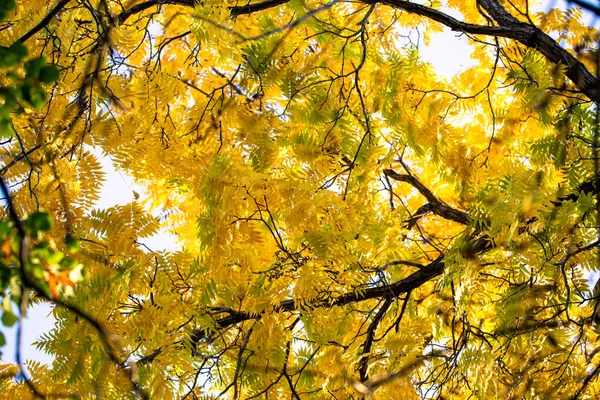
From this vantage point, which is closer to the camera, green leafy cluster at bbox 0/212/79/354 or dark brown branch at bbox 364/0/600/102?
green leafy cluster at bbox 0/212/79/354

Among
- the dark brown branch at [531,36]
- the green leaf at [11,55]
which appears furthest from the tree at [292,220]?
the green leaf at [11,55]

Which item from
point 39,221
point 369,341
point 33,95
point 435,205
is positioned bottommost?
point 39,221

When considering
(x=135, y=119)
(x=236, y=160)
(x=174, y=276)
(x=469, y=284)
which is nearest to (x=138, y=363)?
(x=174, y=276)

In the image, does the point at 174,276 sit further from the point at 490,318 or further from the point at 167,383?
the point at 490,318

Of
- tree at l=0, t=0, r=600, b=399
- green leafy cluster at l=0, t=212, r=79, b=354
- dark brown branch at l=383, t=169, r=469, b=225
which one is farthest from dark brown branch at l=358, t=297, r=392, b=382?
green leafy cluster at l=0, t=212, r=79, b=354

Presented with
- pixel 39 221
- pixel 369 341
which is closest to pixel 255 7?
pixel 369 341

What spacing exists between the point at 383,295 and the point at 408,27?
189cm

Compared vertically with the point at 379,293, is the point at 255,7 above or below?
above

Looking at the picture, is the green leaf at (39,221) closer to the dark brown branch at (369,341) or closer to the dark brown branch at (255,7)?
the dark brown branch at (255,7)

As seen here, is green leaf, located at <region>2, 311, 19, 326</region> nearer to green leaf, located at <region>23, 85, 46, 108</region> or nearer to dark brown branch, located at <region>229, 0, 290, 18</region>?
green leaf, located at <region>23, 85, 46, 108</region>

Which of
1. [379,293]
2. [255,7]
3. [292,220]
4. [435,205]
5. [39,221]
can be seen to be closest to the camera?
[39,221]

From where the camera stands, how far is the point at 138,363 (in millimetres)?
2602

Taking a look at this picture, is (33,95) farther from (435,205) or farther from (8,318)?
(435,205)

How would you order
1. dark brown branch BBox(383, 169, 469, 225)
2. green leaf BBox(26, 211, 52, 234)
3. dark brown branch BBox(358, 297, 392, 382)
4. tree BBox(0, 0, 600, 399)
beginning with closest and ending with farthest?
green leaf BBox(26, 211, 52, 234) → tree BBox(0, 0, 600, 399) → dark brown branch BBox(358, 297, 392, 382) → dark brown branch BBox(383, 169, 469, 225)
